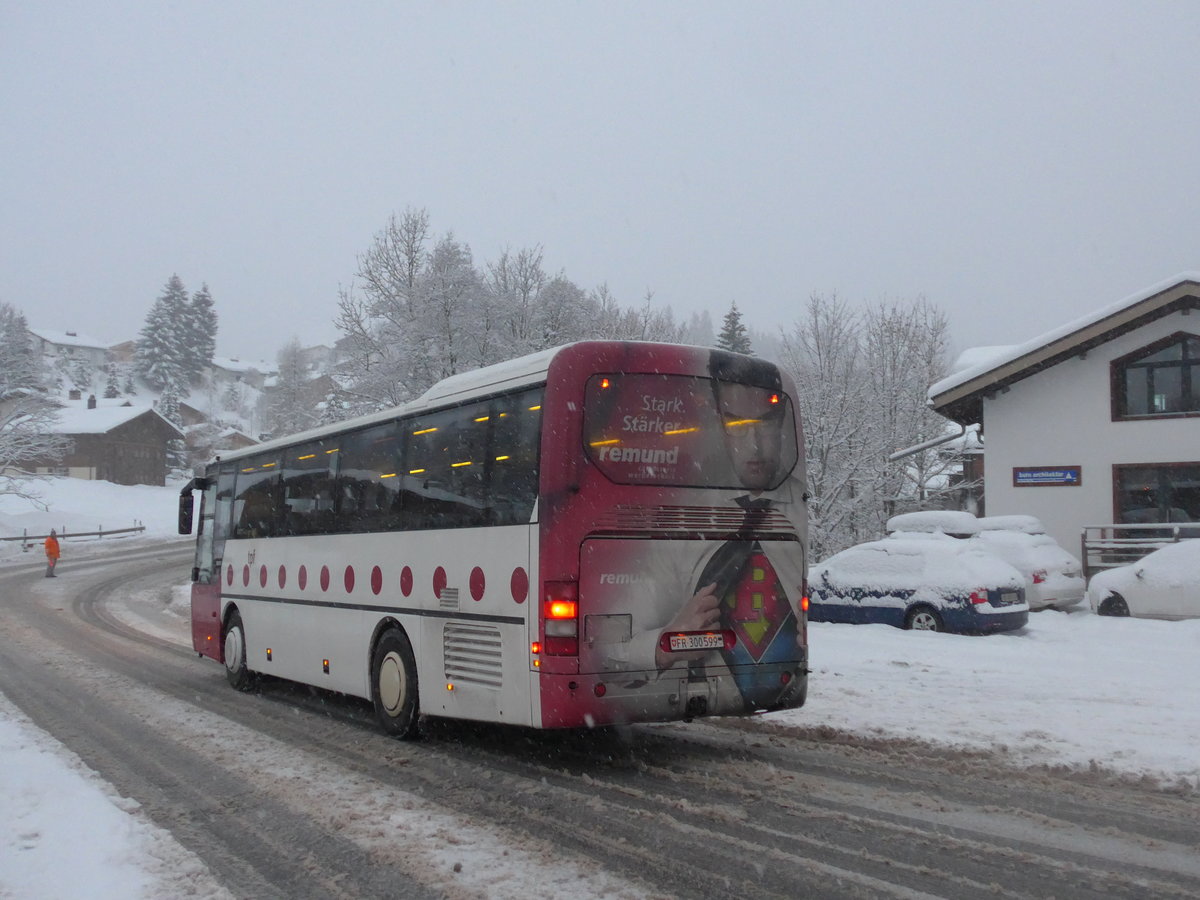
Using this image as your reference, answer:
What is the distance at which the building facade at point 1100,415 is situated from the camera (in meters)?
23.3

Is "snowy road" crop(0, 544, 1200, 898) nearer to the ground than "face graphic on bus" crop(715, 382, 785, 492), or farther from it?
nearer to the ground

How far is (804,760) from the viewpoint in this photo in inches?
305

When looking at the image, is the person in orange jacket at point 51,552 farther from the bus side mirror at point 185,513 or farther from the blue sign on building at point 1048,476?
the blue sign on building at point 1048,476

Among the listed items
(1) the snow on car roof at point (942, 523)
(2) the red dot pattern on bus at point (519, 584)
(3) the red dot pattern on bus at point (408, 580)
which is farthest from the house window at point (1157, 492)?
(2) the red dot pattern on bus at point (519, 584)

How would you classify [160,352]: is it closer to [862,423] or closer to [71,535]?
[71,535]

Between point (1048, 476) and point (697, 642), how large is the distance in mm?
20199

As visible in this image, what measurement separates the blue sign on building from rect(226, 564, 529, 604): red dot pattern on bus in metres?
19.6

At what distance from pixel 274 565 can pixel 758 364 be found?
660 cm

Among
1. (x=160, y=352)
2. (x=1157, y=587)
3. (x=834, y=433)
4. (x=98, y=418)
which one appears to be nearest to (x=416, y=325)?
(x=834, y=433)

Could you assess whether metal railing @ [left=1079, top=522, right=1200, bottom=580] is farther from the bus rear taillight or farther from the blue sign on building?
the bus rear taillight

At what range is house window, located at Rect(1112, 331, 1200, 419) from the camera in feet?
77.0

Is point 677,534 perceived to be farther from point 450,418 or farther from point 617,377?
point 450,418

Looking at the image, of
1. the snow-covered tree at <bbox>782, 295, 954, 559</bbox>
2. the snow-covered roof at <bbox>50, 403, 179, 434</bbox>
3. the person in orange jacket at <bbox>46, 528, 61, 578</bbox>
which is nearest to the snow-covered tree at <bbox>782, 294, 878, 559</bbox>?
the snow-covered tree at <bbox>782, 295, 954, 559</bbox>

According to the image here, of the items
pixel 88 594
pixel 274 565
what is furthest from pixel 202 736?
A: pixel 88 594
